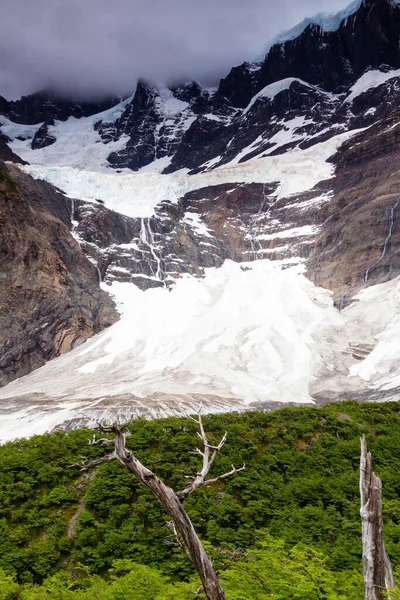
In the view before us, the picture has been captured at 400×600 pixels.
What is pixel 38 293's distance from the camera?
92.8 meters

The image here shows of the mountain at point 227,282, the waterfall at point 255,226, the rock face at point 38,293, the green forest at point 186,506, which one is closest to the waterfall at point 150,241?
the mountain at point 227,282

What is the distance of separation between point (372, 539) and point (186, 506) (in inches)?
591

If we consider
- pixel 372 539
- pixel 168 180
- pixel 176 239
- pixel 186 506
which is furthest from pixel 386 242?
pixel 372 539

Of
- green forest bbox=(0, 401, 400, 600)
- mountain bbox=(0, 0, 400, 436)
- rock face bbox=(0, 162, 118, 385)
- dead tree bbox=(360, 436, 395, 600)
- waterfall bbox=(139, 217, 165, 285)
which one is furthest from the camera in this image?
waterfall bbox=(139, 217, 165, 285)

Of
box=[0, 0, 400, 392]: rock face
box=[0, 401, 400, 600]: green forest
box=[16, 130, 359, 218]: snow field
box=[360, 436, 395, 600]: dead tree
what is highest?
box=[16, 130, 359, 218]: snow field

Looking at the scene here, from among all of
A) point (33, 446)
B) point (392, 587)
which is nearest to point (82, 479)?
point (33, 446)

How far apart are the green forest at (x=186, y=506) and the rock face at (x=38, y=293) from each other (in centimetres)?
6157

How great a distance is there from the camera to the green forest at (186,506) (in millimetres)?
14328

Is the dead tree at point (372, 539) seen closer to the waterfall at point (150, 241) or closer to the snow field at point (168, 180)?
the waterfall at point (150, 241)

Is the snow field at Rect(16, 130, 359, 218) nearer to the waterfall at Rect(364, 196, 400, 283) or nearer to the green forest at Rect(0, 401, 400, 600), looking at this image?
the waterfall at Rect(364, 196, 400, 283)

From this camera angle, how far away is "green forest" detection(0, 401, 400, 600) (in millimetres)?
14328

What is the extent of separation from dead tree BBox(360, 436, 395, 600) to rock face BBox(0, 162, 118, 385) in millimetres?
82854

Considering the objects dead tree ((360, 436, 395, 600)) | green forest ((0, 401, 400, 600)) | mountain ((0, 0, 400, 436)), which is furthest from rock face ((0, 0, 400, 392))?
dead tree ((360, 436, 395, 600))

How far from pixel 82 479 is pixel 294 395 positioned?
140 feet
